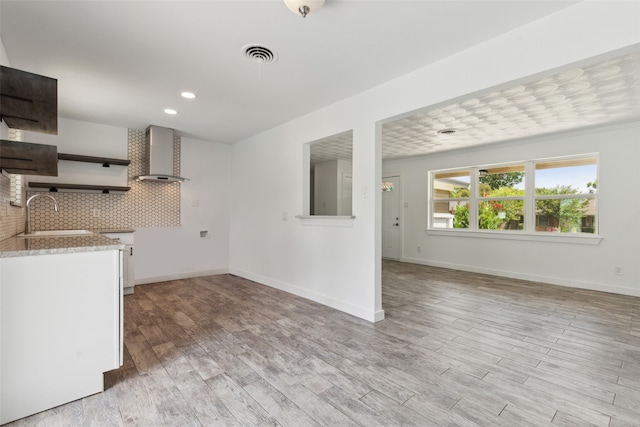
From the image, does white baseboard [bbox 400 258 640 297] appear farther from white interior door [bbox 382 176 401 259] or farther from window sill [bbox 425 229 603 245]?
white interior door [bbox 382 176 401 259]

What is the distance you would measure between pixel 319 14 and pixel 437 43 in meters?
0.97

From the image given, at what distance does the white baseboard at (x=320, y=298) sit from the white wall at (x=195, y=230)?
2.64 ft

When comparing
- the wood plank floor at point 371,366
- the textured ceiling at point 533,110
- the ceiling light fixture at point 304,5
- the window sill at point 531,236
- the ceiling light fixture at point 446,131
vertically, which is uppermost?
the textured ceiling at point 533,110

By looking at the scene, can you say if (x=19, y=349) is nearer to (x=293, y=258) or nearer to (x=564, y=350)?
(x=293, y=258)

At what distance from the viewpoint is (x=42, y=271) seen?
5.43ft

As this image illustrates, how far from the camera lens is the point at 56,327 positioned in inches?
66.6

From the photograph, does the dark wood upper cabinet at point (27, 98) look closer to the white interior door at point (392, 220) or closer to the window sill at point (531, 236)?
the window sill at point (531, 236)

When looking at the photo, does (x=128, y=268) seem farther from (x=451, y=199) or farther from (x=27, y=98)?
(x=451, y=199)

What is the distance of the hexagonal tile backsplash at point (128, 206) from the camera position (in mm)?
3938

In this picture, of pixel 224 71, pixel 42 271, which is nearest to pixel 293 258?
pixel 224 71

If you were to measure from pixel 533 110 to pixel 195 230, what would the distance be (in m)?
5.33

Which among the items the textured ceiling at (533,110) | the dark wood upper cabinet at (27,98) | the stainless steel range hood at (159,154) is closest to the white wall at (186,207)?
the stainless steel range hood at (159,154)

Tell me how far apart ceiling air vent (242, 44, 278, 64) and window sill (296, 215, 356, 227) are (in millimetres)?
A: 1703

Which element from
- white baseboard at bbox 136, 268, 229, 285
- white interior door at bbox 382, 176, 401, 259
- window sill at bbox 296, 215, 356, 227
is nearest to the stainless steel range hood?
white baseboard at bbox 136, 268, 229, 285
